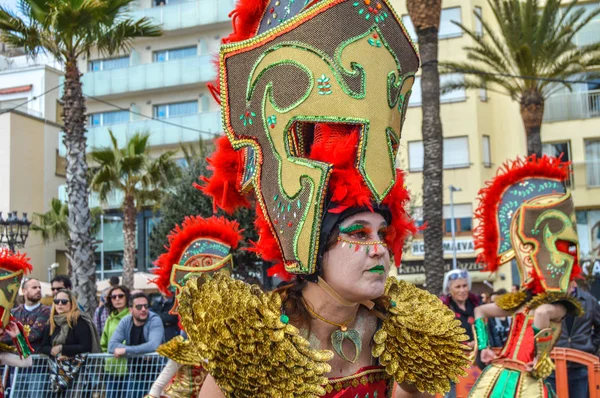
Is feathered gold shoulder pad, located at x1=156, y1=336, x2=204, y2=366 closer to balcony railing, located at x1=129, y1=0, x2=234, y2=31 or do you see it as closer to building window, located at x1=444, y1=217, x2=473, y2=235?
building window, located at x1=444, y1=217, x2=473, y2=235

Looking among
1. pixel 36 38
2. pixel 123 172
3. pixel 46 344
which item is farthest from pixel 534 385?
pixel 123 172

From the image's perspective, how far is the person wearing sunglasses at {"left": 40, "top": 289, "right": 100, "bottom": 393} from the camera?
8.34 meters

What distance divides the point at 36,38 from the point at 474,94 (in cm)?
2070

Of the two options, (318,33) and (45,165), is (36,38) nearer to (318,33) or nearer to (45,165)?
(318,33)

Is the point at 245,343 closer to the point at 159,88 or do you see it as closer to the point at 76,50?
the point at 76,50

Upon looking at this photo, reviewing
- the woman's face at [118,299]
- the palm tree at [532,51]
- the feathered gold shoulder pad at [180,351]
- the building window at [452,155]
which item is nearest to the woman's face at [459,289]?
the feathered gold shoulder pad at [180,351]

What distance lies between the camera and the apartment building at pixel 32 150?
34.8 metres

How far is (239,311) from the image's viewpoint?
127 inches

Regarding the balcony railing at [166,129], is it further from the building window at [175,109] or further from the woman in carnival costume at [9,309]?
the woman in carnival costume at [9,309]

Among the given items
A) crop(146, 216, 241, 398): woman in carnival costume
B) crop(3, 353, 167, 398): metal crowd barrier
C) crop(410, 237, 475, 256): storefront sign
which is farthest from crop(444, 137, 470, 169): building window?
crop(146, 216, 241, 398): woman in carnival costume

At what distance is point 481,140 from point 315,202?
1160 inches

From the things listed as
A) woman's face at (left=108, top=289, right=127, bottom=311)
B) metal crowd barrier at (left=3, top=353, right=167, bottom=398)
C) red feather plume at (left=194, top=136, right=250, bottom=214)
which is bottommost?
metal crowd barrier at (left=3, top=353, right=167, bottom=398)

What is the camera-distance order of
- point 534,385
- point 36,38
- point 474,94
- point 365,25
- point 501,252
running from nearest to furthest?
point 365,25 < point 534,385 < point 501,252 < point 36,38 < point 474,94

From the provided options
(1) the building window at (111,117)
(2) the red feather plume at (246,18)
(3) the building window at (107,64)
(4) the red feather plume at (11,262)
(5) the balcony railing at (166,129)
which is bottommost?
(4) the red feather plume at (11,262)
